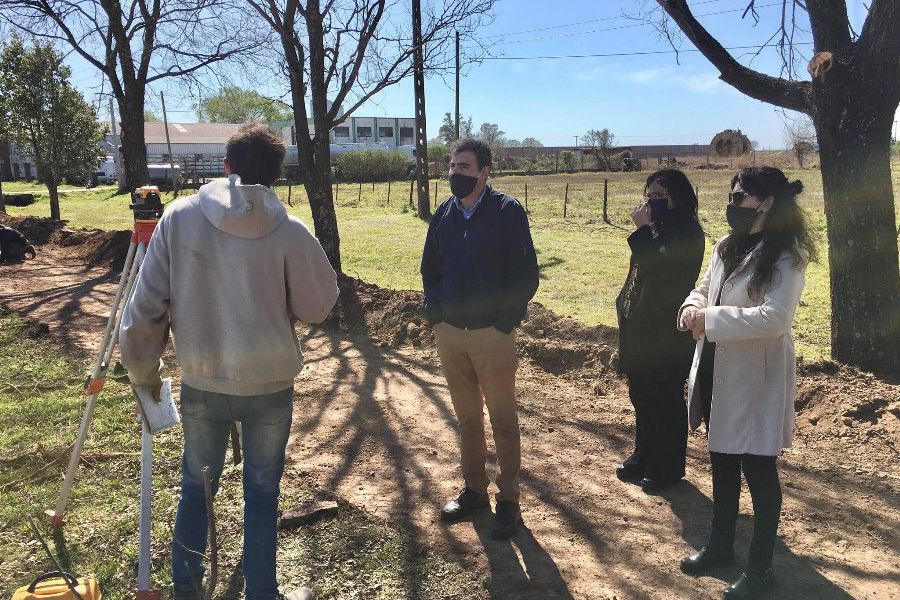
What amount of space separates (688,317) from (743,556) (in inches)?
47.7

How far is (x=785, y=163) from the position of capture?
41.1 m

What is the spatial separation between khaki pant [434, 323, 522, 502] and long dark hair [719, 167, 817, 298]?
1.19 metres

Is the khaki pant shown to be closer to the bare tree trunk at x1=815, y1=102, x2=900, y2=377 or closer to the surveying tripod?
the surveying tripod

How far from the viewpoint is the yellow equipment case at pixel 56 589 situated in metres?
2.41

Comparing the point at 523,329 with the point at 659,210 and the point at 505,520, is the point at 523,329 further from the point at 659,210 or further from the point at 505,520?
the point at 505,520

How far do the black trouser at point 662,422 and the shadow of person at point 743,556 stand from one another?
14 centimetres

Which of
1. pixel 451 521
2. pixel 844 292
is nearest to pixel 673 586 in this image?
pixel 451 521

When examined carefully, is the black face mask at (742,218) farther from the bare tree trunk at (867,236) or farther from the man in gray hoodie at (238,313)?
the bare tree trunk at (867,236)

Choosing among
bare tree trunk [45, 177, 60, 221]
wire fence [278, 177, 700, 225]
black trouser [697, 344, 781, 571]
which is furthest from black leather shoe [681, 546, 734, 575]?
bare tree trunk [45, 177, 60, 221]

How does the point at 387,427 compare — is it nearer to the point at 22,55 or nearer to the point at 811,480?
the point at 811,480

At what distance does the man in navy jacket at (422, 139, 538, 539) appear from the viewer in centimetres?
340

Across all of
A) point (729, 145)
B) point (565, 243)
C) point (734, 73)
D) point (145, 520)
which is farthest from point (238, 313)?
point (729, 145)

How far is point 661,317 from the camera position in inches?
155

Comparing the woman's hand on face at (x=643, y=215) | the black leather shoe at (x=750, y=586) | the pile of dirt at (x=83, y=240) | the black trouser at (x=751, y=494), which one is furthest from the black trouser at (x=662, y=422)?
the pile of dirt at (x=83, y=240)
